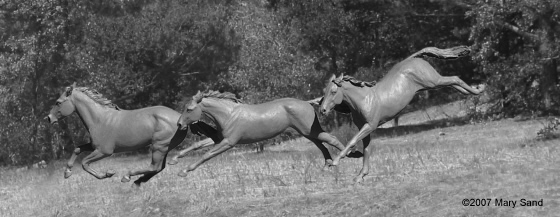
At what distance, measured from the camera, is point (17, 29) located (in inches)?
1231

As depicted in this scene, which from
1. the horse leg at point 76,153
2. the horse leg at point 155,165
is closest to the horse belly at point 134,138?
the horse leg at point 155,165

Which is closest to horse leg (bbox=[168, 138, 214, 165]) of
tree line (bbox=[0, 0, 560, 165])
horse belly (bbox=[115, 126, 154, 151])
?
horse belly (bbox=[115, 126, 154, 151])

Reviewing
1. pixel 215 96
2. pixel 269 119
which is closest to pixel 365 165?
pixel 269 119

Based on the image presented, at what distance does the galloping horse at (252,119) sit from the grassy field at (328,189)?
79cm

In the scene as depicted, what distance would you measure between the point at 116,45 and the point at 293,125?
1612cm

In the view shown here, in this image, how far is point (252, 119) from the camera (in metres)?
15.7

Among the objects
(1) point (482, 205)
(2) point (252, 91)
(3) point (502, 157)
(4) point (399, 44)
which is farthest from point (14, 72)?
(1) point (482, 205)

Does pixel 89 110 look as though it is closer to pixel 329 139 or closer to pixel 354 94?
pixel 329 139

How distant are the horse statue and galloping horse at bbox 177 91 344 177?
24.0 inches

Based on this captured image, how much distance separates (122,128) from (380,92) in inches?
179

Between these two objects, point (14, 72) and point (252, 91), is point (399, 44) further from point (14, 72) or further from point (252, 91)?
point (14, 72)

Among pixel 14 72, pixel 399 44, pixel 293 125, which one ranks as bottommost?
pixel 14 72

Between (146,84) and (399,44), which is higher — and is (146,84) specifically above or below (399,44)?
below

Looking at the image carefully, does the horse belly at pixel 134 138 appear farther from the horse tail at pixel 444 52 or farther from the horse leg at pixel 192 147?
the horse tail at pixel 444 52
